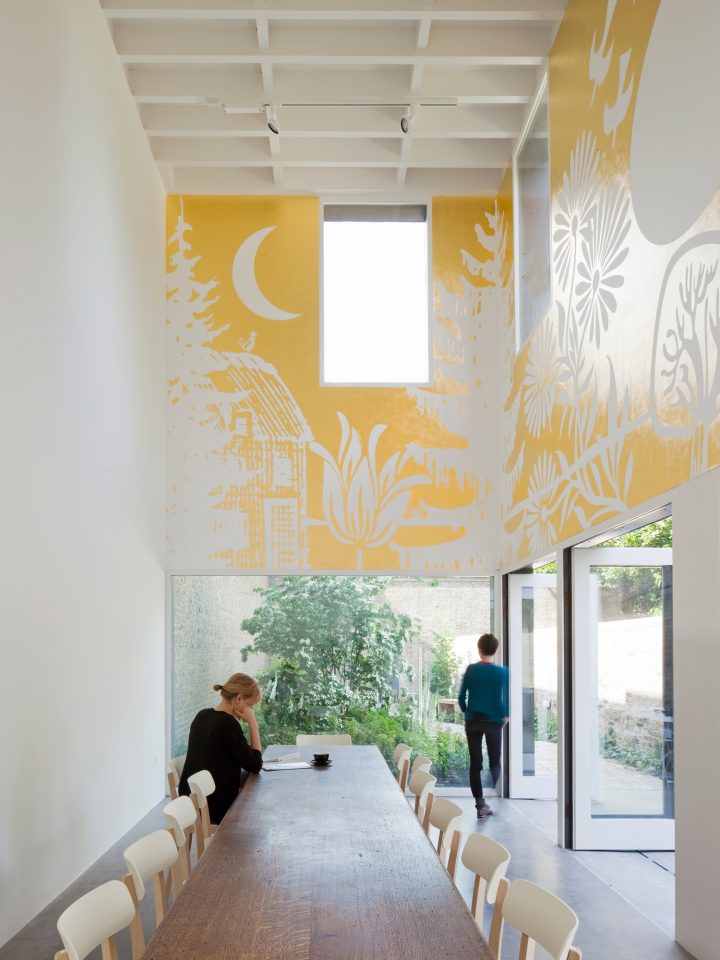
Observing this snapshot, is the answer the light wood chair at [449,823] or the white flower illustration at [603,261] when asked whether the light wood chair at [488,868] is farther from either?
the white flower illustration at [603,261]

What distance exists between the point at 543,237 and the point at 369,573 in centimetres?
372

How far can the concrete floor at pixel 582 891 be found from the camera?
194 inches

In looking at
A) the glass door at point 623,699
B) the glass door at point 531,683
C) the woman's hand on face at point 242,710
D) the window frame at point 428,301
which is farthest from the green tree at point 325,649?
the woman's hand on face at point 242,710

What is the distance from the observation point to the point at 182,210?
10555 mm

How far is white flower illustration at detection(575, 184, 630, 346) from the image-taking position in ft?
19.4

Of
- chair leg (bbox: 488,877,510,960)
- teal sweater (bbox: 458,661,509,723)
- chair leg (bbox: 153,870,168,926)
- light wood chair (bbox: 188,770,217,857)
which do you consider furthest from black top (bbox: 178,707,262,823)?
teal sweater (bbox: 458,661,509,723)

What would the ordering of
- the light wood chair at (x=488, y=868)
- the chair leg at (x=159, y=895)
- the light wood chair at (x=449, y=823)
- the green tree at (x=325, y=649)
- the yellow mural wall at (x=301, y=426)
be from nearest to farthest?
the light wood chair at (x=488, y=868) → the chair leg at (x=159, y=895) → the light wood chair at (x=449, y=823) → the green tree at (x=325, y=649) → the yellow mural wall at (x=301, y=426)

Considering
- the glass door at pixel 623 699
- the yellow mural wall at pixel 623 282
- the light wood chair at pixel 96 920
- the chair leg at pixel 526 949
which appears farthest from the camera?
the glass door at pixel 623 699

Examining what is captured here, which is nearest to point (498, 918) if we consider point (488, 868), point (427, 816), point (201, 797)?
point (488, 868)

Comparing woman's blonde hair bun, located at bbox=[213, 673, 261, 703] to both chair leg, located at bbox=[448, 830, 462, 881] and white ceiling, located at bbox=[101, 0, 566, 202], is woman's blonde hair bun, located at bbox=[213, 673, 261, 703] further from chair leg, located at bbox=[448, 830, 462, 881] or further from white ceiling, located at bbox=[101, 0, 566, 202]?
white ceiling, located at bbox=[101, 0, 566, 202]

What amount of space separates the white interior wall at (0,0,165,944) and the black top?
94 cm

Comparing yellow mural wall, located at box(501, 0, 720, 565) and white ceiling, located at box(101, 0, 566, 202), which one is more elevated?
white ceiling, located at box(101, 0, 566, 202)

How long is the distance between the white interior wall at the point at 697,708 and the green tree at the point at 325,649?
211 inches

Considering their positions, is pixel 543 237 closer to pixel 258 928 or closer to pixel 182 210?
pixel 182 210
